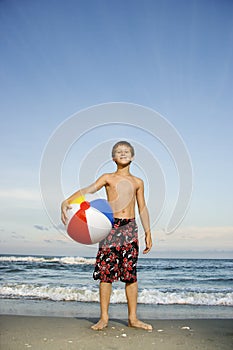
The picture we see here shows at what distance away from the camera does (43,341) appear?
337 cm

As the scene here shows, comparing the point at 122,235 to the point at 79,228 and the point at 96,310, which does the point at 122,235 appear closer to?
the point at 79,228

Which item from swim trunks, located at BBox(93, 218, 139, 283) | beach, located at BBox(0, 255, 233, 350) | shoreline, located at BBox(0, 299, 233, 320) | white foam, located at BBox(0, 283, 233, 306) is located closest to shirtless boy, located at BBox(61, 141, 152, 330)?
swim trunks, located at BBox(93, 218, 139, 283)

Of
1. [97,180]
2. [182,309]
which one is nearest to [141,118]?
[97,180]

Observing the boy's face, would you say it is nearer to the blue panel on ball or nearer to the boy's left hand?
the blue panel on ball

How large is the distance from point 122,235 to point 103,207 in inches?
16.1

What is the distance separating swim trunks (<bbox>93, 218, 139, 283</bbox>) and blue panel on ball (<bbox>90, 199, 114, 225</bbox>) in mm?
223

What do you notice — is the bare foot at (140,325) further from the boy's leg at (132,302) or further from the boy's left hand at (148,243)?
the boy's left hand at (148,243)

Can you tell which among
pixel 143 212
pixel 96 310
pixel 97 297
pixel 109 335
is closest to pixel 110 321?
pixel 109 335

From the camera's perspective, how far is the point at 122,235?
12.8ft

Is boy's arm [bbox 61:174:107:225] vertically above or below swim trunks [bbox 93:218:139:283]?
above

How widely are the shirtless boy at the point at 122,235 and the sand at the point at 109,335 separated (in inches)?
7.9

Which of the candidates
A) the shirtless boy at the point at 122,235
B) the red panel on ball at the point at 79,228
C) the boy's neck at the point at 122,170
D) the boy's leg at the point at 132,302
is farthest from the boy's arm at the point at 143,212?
the red panel on ball at the point at 79,228

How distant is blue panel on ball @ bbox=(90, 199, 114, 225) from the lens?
11.8 feet

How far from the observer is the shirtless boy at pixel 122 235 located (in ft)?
12.5
